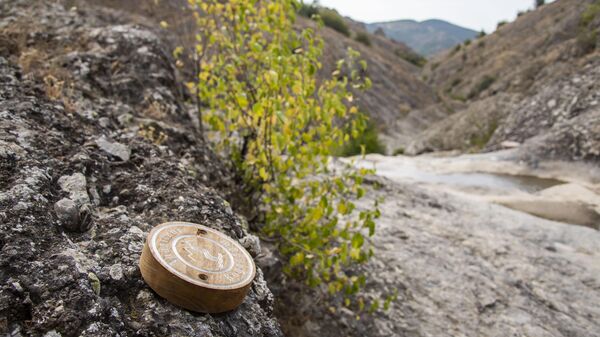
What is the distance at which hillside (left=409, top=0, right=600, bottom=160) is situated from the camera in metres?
14.3

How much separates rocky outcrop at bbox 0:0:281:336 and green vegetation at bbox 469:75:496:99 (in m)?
43.9

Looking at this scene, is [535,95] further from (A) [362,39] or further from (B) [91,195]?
(A) [362,39]

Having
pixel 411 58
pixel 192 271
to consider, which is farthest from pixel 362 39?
pixel 192 271

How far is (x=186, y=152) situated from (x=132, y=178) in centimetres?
113

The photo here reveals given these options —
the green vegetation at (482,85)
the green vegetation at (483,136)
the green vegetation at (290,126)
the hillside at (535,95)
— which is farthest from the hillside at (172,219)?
the green vegetation at (482,85)

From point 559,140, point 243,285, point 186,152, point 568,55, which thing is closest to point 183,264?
point 243,285

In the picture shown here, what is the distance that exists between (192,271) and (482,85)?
4660 centimetres

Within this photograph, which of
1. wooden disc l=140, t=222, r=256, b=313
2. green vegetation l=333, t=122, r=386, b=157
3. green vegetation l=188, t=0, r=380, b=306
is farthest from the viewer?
green vegetation l=333, t=122, r=386, b=157

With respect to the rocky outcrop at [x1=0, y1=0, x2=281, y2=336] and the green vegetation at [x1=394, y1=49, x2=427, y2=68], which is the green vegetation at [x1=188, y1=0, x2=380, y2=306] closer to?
the rocky outcrop at [x1=0, y1=0, x2=281, y2=336]

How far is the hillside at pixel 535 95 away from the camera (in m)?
14.3

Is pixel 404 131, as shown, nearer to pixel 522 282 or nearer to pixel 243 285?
pixel 522 282

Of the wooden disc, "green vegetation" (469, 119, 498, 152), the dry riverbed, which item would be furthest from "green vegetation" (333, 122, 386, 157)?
the wooden disc

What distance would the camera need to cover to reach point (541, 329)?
193 inches

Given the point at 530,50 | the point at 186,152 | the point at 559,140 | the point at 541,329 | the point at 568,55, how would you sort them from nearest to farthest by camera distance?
the point at 186,152 → the point at 541,329 → the point at 559,140 → the point at 568,55 → the point at 530,50
